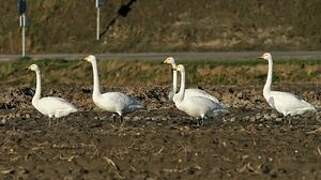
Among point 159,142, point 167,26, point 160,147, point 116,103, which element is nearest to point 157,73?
point 167,26

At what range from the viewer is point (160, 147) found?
17.1 meters

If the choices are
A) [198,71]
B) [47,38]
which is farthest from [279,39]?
[198,71]

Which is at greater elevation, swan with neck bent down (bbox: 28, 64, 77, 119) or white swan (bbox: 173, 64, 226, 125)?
white swan (bbox: 173, 64, 226, 125)

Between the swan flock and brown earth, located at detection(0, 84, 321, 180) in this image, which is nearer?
brown earth, located at detection(0, 84, 321, 180)

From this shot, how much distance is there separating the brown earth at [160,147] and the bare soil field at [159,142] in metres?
0.02

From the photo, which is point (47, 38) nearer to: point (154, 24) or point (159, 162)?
point (154, 24)

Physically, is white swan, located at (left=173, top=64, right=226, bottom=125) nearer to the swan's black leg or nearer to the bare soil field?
the swan's black leg

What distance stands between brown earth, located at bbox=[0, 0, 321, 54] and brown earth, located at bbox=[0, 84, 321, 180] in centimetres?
3475

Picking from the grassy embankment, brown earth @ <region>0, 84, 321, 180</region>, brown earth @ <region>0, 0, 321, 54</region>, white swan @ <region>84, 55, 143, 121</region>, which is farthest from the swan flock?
brown earth @ <region>0, 0, 321, 54</region>

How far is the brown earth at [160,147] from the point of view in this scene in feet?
47.3

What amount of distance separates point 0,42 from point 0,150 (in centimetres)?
4796

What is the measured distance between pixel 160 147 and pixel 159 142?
767 millimetres

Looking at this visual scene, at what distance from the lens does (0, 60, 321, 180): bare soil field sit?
1450 cm

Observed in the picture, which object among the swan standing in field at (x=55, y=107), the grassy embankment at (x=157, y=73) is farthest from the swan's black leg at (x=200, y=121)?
the grassy embankment at (x=157, y=73)
